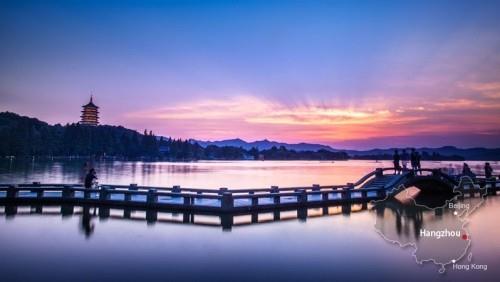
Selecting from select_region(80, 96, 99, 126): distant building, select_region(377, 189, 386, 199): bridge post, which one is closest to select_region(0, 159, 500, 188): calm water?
select_region(377, 189, 386, 199): bridge post

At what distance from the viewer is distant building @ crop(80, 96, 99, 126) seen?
15950 centimetres

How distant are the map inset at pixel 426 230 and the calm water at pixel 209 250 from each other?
0.29 metres

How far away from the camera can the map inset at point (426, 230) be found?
908 cm

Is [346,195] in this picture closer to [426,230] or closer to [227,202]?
[426,230]

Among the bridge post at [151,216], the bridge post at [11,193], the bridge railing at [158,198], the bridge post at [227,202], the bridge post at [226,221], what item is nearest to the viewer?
the bridge post at [226,221]

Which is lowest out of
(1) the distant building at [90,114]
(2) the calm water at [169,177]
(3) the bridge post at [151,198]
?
(2) the calm water at [169,177]

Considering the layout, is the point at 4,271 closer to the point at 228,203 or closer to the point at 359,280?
the point at 359,280

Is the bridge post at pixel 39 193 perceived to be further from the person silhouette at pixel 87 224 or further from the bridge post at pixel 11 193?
the person silhouette at pixel 87 224

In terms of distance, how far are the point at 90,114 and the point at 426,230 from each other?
169727mm

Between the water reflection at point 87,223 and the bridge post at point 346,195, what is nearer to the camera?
the water reflection at point 87,223

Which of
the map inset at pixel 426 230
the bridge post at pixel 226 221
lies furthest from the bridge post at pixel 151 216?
the map inset at pixel 426 230

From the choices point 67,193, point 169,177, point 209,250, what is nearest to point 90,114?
point 169,177

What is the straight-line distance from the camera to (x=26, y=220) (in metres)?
14.7

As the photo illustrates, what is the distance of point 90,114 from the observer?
16112 cm
